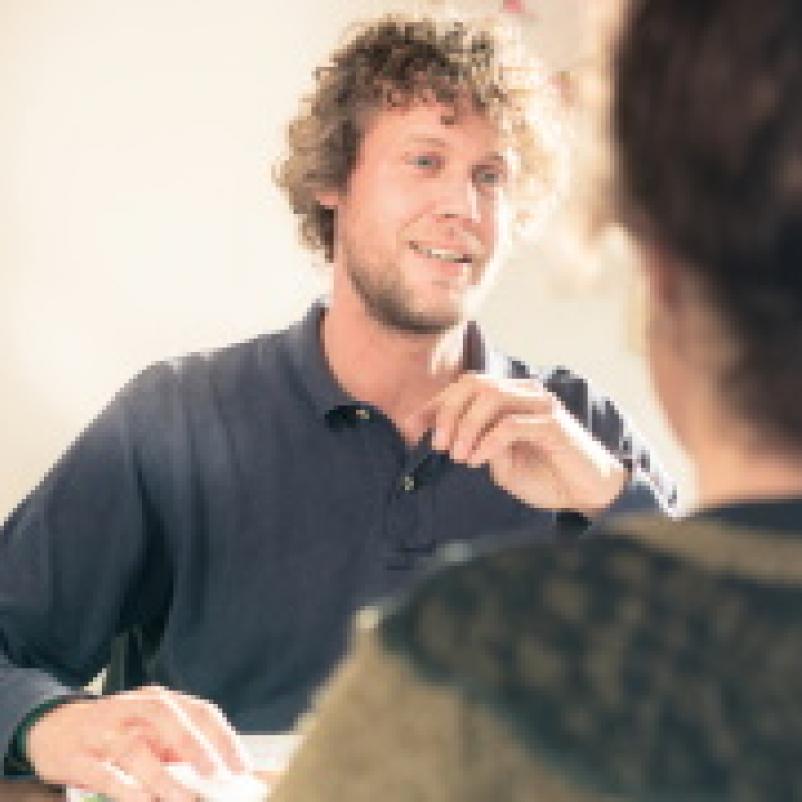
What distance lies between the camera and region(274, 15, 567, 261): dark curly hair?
1.75 meters

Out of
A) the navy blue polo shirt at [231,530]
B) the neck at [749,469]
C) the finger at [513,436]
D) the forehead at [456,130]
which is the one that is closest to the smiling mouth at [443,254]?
the forehead at [456,130]

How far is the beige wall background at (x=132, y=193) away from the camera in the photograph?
243 centimetres

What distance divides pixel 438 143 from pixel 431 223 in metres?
0.09

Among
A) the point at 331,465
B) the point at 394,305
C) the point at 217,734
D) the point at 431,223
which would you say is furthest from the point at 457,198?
the point at 217,734

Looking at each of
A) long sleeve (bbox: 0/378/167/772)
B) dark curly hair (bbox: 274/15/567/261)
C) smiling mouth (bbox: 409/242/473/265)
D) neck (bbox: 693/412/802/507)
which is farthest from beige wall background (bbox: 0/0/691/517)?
neck (bbox: 693/412/802/507)

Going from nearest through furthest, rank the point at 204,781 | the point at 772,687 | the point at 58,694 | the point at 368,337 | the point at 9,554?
the point at 772,687 < the point at 204,781 < the point at 58,694 < the point at 9,554 < the point at 368,337

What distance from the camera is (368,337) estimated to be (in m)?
1.67

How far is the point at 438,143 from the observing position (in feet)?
5.63

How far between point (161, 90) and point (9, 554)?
Answer: 129cm

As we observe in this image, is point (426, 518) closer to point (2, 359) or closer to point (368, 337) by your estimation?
point (368, 337)

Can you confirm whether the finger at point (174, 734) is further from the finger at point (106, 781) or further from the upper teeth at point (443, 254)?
the upper teeth at point (443, 254)

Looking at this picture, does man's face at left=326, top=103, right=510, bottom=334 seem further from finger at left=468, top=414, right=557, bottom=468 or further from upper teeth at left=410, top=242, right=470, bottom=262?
finger at left=468, top=414, right=557, bottom=468

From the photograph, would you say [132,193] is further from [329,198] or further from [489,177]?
[489,177]

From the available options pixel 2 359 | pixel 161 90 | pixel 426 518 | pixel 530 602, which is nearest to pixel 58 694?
pixel 426 518
